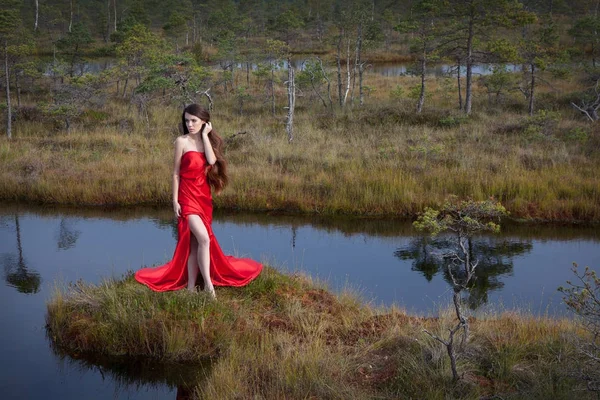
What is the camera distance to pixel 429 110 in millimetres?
21531

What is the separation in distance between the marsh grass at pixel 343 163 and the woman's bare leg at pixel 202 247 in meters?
5.73

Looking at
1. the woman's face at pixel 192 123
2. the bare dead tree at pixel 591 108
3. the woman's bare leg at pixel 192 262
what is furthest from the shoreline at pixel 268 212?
the bare dead tree at pixel 591 108

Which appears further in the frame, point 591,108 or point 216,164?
point 591,108

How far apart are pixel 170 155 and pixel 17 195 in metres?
3.81

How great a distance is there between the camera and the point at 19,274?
9.12 meters

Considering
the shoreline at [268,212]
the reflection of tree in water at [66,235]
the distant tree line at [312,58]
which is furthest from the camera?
the distant tree line at [312,58]

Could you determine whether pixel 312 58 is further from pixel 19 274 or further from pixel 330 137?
pixel 19 274

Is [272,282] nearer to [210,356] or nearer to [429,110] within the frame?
[210,356]

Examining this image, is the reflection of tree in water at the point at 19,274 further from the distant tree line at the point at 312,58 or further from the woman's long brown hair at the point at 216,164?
the distant tree line at the point at 312,58

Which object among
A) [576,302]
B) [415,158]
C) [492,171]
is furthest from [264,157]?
[576,302]

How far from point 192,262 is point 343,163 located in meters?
7.82

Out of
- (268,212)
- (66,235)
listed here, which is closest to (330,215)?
(268,212)

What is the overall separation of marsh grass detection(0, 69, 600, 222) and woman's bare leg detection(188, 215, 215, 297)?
573cm

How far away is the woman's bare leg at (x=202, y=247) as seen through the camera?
683cm
